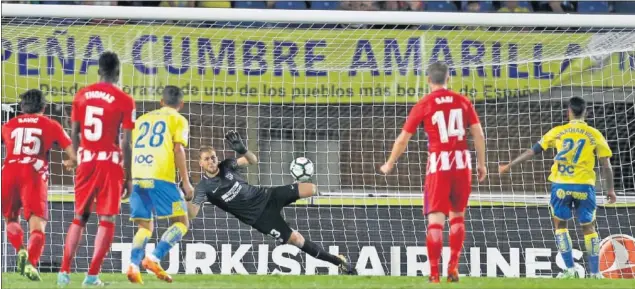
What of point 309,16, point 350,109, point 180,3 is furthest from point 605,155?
point 180,3

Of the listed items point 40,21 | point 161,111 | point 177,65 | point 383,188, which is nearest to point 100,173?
point 161,111

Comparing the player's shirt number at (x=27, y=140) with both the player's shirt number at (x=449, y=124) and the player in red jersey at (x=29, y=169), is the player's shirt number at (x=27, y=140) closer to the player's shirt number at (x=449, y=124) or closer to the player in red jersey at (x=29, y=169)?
the player in red jersey at (x=29, y=169)

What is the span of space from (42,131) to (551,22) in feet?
15.7

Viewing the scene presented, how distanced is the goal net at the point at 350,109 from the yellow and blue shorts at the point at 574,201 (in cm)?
167

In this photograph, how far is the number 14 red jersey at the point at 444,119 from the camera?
916cm

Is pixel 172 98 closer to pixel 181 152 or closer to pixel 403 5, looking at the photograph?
pixel 181 152

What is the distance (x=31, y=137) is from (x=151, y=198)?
128cm

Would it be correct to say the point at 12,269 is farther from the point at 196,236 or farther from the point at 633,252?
the point at 633,252

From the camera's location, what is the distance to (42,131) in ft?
32.5

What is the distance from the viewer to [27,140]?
32.6 feet

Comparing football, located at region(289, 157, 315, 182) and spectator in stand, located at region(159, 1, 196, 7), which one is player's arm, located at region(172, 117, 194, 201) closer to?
football, located at region(289, 157, 315, 182)

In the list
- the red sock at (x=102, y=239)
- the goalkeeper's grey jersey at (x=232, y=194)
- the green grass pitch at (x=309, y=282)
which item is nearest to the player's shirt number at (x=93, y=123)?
the red sock at (x=102, y=239)

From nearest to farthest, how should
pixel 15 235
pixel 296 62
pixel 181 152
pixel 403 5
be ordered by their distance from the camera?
1. pixel 181 152
2. pixel 15 235
3. pixel 296 62
4. pixel 403 5

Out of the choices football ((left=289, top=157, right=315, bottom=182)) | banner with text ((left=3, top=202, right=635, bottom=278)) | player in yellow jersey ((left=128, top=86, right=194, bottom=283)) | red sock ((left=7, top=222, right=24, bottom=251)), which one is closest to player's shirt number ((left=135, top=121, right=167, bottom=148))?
player in yellow jersey ((left=128, top=86, right=194, bottom=283))
